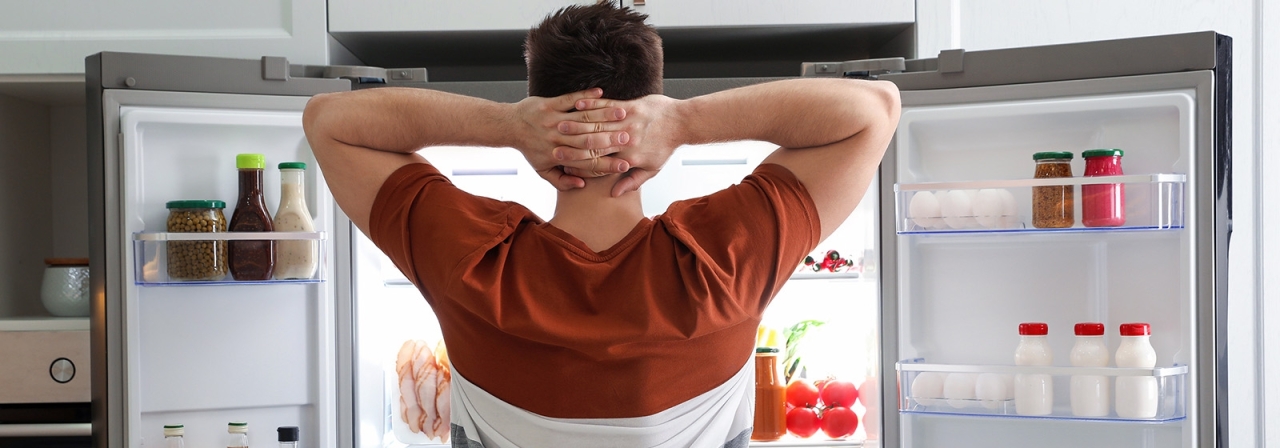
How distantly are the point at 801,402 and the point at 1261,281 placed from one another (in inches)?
36.7

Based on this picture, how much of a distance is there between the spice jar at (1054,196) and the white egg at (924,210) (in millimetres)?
167

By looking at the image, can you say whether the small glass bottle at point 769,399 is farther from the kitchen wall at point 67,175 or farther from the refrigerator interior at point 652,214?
the kitchen wall at point 67,175

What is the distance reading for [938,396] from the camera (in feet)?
5.47

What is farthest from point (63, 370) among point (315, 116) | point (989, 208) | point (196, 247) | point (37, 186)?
point (989, 208)

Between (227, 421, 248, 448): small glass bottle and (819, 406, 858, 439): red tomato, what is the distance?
1131mm

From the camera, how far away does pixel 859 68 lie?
1.68 meters

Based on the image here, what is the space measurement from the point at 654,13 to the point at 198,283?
975mm

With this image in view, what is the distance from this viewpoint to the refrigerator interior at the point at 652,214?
72.0 inches

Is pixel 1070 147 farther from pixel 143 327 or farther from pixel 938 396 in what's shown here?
pixel 143 327

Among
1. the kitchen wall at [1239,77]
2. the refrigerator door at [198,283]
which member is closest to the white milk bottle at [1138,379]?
the kitchen wall at [1239,77]

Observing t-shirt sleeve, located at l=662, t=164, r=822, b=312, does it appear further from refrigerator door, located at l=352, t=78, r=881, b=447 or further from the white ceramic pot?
the white ceramic pot

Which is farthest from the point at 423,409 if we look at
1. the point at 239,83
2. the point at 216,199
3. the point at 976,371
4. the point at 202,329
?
the point at 976,371

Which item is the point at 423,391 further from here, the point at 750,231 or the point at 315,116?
the point at 750,231

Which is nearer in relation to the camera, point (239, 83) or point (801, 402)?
point (239, 83)
